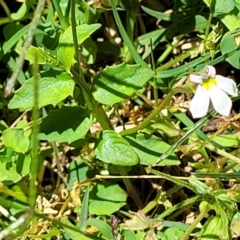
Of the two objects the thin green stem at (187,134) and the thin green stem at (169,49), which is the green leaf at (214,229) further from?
the thin green stem at (169,49)

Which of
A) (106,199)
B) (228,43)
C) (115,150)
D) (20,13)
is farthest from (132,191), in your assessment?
(20,13)

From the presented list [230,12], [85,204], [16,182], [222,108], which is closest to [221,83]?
[222,108]

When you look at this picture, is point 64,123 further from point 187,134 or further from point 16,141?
point 187,134

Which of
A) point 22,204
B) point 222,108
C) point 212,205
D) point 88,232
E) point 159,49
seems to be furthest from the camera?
point 159,49

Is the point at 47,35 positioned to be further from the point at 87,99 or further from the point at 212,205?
the point at 212,205

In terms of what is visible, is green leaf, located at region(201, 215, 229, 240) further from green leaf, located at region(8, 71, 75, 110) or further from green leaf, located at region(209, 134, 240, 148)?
green leaf, located at region(8, 71, 75, 110)

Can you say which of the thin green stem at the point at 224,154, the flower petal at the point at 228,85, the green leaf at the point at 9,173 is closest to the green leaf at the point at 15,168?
the green leaf at the point at 9,173
